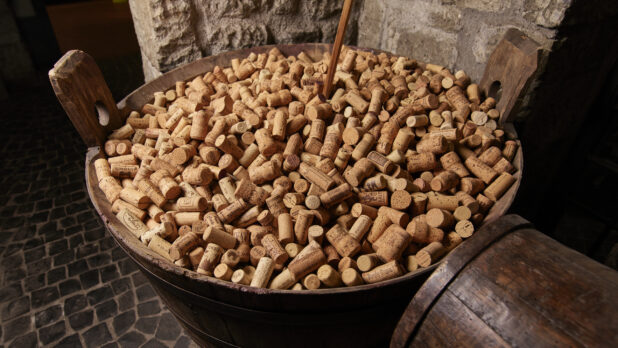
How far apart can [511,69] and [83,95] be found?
2217 mm

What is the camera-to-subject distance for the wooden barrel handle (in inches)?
66.1

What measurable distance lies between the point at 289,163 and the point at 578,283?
48.3 inches

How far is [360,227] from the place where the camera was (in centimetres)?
151

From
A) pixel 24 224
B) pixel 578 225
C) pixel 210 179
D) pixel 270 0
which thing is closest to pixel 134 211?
pixel 210 179

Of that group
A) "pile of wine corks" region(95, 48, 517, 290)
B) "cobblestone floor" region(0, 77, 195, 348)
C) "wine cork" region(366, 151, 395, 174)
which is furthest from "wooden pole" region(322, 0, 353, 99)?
"cobblestone floor" region(0, 77, 195, 348)

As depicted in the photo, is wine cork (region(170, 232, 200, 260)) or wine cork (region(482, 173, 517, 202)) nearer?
wine cork (region(170, 232, 200, 260))

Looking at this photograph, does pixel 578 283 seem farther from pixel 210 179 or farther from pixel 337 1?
pixel 337 1

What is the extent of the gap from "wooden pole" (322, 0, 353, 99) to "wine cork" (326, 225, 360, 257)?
1002 mm

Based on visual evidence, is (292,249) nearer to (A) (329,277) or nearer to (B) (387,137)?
(A) (329,277)

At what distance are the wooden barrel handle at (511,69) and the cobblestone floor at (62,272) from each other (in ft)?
8.36

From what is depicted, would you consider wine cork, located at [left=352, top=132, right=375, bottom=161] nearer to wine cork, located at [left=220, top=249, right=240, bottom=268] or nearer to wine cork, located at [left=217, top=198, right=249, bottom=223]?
wine cork, located at [left=217, top=198, right=249, bottom=223]

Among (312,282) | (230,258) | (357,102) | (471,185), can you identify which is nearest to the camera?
(312,282)

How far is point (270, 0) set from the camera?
113 inches

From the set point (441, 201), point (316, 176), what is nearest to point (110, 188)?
point (316, 176)
